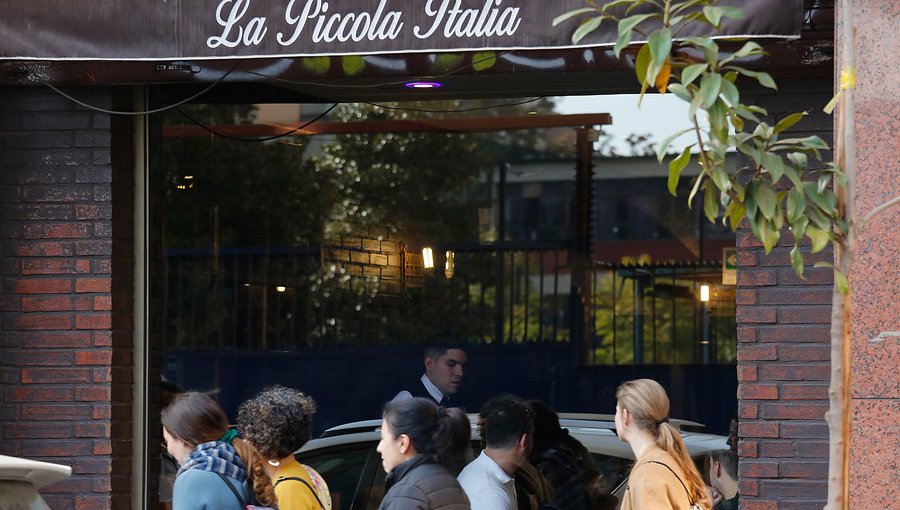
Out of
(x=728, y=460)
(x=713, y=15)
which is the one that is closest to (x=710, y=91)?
(x=713, y=15)

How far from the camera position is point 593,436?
24.0 feet

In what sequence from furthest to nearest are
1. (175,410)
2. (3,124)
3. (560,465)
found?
(560,465) → (3,124) → (175,410)

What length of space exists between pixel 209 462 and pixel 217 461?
0.03m

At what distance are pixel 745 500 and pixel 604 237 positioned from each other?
12068 millimetres

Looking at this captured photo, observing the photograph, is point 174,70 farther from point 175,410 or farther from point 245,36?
point 175,410

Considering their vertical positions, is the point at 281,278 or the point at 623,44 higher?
the point at 623,44

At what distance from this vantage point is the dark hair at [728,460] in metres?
6.29

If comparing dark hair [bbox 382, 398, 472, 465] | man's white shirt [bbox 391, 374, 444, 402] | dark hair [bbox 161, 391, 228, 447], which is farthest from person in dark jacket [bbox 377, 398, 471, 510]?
man's white shirt [bbox 391, 374, 444, 402]

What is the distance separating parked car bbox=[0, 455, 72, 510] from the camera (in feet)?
11.1

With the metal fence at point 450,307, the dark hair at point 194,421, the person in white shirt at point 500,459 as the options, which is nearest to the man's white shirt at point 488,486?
the person in white shirt at point 500,459

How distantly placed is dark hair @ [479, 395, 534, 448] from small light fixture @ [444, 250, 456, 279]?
567 cm

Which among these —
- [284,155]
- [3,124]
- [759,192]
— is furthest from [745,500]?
[284,155]

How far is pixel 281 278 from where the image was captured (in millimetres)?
10758

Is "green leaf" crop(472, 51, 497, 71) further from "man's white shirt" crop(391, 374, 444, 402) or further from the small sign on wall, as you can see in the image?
the small sign on wall
